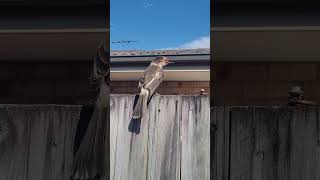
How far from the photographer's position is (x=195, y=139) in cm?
234

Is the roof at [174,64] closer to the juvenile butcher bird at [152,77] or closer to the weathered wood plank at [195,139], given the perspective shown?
the juvenile butcher bird at [152,77]

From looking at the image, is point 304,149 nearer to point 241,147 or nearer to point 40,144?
point 241,147

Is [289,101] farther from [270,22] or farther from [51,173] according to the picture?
[51,173]

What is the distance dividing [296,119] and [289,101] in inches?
6.1

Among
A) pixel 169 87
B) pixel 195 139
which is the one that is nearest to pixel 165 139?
pixel 195 139

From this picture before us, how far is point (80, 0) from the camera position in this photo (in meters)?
2.50

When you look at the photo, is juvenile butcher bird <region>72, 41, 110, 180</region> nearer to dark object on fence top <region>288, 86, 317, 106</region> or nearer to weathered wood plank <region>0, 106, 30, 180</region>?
weathered wood plank <region>0, 106, 30, 180</region>

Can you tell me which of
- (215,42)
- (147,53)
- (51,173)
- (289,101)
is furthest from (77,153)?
(289,101)

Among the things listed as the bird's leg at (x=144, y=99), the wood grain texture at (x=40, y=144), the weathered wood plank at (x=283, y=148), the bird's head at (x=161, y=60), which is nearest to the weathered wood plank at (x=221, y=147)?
the weathered wood plank at (x=283, y=148)

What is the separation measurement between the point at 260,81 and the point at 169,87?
1.32ft

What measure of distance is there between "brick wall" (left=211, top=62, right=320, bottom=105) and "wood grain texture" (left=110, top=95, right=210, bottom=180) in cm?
13

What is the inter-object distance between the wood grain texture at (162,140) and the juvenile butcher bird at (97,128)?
4 centimetres

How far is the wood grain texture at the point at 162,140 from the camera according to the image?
2.35 meters

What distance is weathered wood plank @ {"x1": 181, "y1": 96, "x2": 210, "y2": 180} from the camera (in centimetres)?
233
